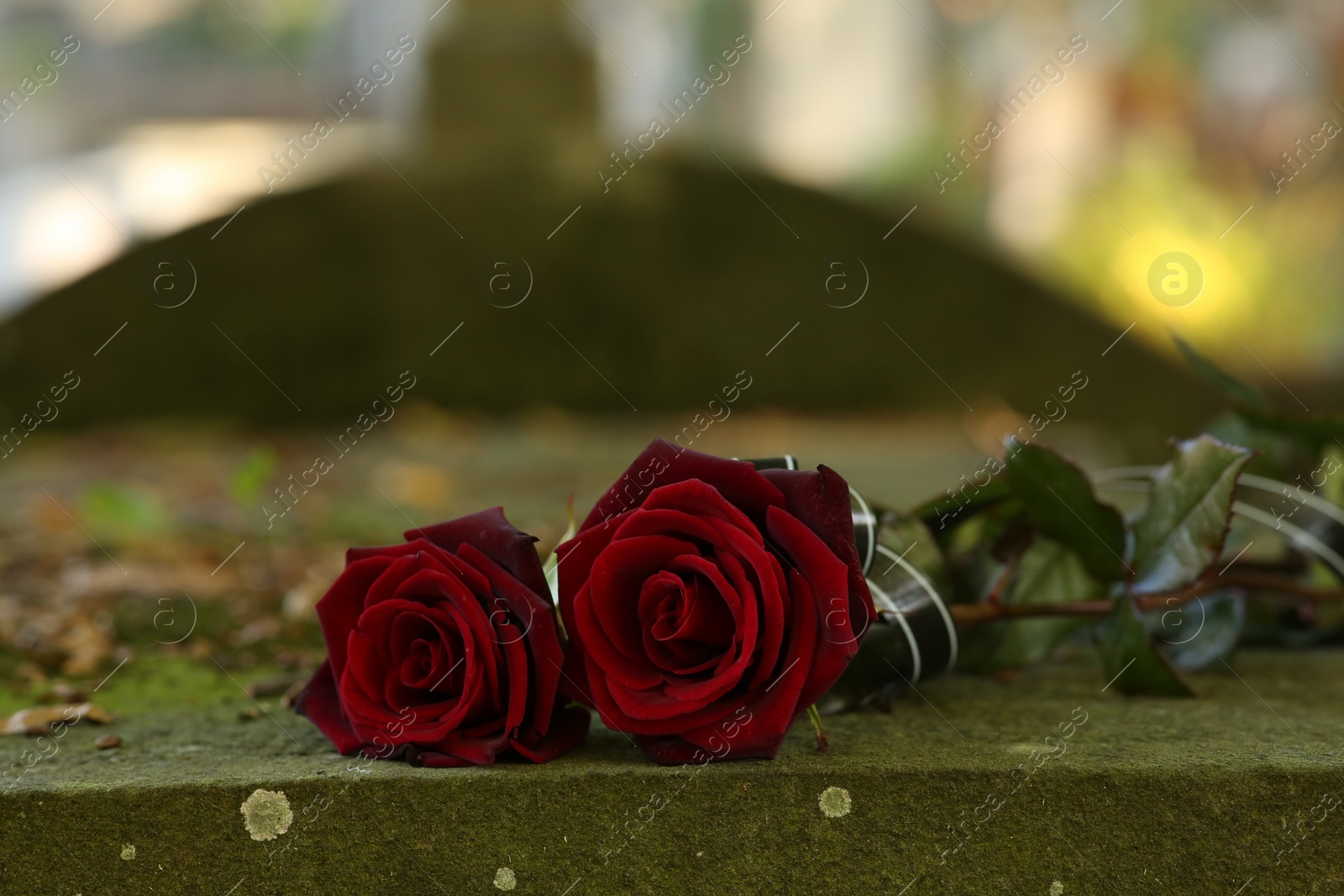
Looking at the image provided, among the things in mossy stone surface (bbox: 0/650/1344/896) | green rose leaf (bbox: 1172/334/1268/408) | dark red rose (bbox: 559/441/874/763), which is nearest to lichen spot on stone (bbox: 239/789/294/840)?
mossy stone surface (bbox: 0/650/1344/896)

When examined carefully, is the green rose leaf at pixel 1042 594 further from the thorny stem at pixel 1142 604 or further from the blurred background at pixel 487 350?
the blurred background at pixel 487 350

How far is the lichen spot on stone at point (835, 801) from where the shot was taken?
0.68m

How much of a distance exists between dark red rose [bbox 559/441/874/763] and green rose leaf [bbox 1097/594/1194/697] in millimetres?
300

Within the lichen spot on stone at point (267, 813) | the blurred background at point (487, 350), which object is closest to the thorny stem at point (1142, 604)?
the lichen spot on stone at point (267, 813)

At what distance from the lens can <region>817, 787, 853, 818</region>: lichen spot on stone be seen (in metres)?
0.68

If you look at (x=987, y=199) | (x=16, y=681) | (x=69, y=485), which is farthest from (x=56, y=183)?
(x=16, y=681)

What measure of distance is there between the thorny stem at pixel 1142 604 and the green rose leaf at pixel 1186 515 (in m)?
0.02

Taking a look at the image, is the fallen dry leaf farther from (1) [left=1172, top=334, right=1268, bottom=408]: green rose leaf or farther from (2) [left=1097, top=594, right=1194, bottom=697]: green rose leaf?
(1) [left=1172, top=334, right=1268, bottom=408]: green rose leaf

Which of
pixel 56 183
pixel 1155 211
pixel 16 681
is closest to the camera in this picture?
pixel 16 681

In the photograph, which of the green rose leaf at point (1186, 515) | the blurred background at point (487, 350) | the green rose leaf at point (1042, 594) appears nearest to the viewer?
the green rose leaf at point (1186, 515)

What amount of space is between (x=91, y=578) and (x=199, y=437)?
2270 millimetres

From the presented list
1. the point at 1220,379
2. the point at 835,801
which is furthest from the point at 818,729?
the point at 1220,379

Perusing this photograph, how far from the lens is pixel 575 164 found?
3.98 metres

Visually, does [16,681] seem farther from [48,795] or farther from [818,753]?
[818,753]
